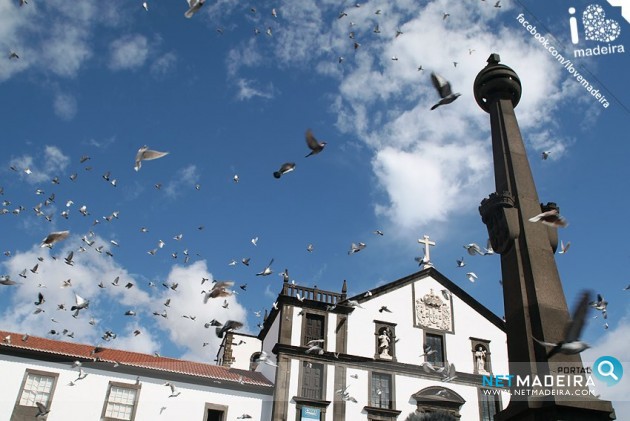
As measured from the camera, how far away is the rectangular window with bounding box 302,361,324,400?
24.0 metres

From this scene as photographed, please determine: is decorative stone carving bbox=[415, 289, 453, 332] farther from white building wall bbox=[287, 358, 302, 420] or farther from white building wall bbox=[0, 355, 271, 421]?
white building wall bbox=[0, 355, 271, 421]

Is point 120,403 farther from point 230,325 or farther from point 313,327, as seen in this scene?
point 230,325

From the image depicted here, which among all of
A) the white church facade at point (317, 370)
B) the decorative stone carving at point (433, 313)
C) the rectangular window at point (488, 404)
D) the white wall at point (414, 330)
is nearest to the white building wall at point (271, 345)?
the white church facade at point (317, 370)

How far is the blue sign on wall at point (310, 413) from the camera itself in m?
23.1

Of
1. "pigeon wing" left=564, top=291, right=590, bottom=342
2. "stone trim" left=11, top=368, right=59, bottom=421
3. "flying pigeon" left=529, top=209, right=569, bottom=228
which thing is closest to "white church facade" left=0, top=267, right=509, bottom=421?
"stone trim" left=11, top=368, right=59, bottom=421

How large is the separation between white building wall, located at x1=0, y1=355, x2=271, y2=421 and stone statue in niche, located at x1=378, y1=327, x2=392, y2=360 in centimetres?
633

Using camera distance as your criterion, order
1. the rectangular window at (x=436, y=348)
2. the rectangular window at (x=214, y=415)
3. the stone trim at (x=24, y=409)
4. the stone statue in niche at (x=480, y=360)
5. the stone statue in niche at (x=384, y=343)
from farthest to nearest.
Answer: the stone statue in niche at (x=480, y=360)
the rectangular window at (x=436, y=348)
the stone statue in niche at (x=384, y=343)
the rectangular window at (x=214, y=415)
the stone trim at (x=24, y=409)

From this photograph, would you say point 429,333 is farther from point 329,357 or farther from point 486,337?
point 329,357

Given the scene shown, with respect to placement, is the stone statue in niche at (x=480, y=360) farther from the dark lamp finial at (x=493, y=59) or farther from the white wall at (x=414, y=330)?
the dark lamp finial at (x=493, y=59)

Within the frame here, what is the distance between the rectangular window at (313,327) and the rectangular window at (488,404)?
8721mm

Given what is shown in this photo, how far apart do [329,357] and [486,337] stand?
927 cm

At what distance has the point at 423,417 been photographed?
17.5 ft

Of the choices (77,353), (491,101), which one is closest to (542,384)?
(491,101)

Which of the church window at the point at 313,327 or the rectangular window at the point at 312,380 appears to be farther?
the church window at the point at 313,327
